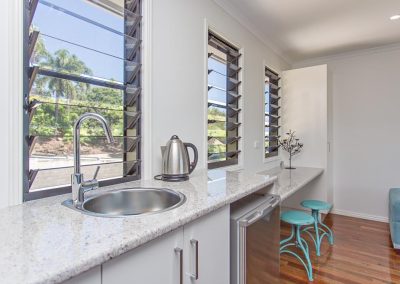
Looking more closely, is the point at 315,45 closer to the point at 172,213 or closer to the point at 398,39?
the point at 398,39

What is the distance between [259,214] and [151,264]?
2.41 feet

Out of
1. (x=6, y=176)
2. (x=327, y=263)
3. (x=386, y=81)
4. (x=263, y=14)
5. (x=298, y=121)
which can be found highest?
(x=263, y=14)

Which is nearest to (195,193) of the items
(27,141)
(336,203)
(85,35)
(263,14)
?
(27,141)

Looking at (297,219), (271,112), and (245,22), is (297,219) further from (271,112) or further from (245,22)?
(245,22)

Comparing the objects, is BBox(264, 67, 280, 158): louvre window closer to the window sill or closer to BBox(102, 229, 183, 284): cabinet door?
the window sill

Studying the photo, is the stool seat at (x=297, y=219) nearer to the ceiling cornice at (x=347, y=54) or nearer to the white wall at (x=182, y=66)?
the white wall at (x=182, y=66)

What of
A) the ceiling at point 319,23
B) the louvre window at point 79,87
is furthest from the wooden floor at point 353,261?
the ceiling at point 319,23

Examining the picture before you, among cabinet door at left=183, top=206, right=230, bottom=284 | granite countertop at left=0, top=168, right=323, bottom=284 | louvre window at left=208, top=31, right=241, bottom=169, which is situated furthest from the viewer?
louvre window at left=208, top=31, right=241, bottom=169

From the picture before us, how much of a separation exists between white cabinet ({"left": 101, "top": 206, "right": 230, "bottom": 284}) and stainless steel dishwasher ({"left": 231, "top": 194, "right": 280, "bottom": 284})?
0.25 ft

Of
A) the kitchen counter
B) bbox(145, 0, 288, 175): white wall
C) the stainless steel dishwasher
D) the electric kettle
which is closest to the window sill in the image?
the kitchen counter

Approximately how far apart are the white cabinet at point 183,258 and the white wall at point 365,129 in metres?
3.31

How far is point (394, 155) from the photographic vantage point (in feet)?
11.2

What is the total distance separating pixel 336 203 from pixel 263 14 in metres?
3.00

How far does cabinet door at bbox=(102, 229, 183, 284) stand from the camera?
2.21 feet
